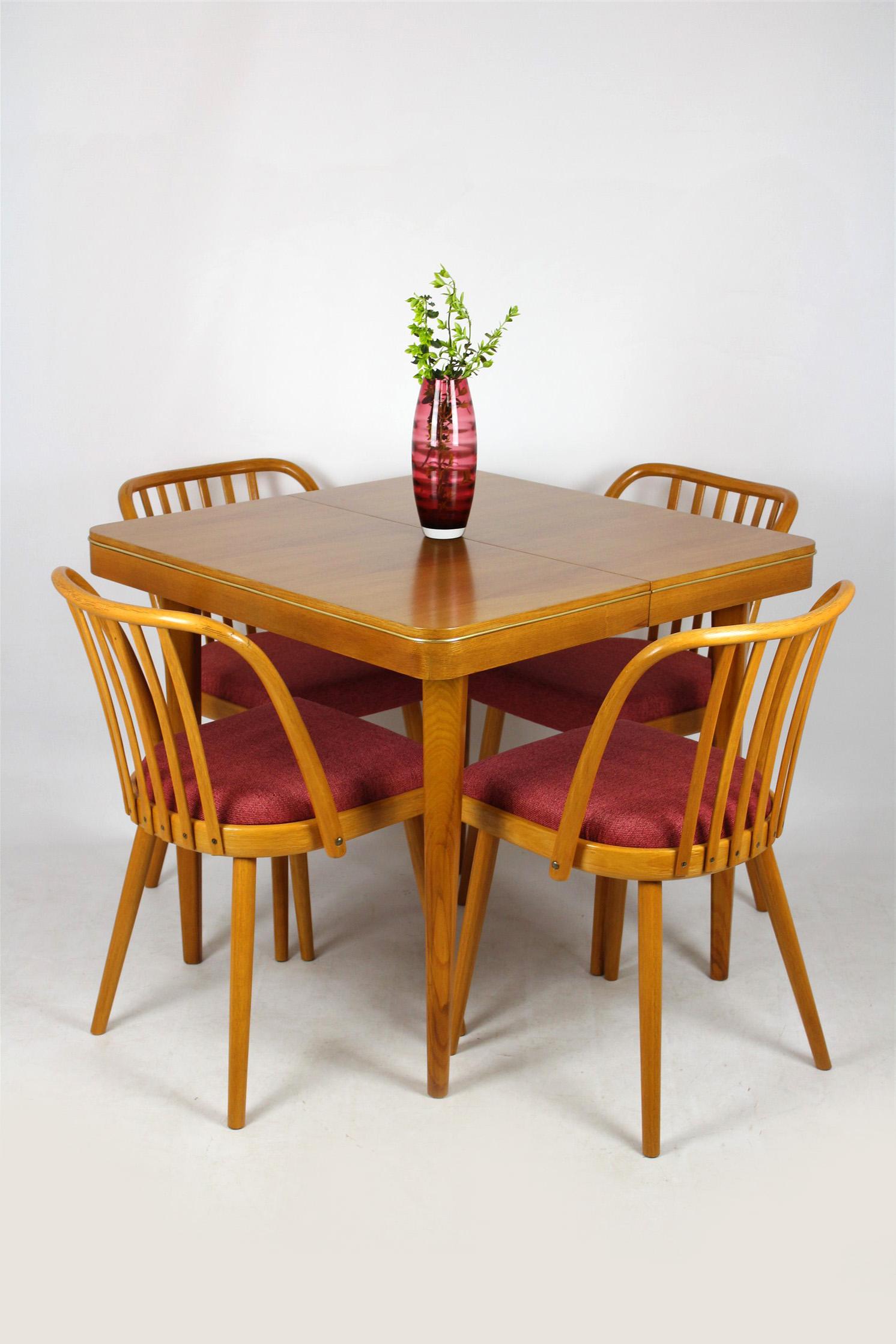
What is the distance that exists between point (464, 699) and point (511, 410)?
1482 mm

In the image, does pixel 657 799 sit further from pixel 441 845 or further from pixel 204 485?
pixel 204 485

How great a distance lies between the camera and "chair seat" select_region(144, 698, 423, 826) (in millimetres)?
2127

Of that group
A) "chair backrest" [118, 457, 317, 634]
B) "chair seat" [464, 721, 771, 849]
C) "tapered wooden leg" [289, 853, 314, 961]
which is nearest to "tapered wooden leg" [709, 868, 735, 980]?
"chair seat" [464, 721, 771, 849]

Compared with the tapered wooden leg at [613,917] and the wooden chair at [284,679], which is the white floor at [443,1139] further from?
the wooden chair at [284,679]

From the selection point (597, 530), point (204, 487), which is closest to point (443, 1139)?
point (597, 530)

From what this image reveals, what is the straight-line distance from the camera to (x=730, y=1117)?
223 cm

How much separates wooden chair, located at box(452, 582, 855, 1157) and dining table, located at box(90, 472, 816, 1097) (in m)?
0.11

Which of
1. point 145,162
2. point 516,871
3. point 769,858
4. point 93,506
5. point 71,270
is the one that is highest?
point 145,162

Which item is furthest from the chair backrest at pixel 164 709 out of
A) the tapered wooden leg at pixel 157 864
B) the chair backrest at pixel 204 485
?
the tapered wooden leg at pixel 157 864

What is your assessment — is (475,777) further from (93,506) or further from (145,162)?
(145,162)

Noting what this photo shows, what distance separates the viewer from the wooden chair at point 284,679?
275 cm

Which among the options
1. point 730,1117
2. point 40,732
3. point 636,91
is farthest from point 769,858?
point 40,732

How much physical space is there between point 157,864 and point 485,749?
77cm

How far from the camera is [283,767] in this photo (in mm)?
2213
